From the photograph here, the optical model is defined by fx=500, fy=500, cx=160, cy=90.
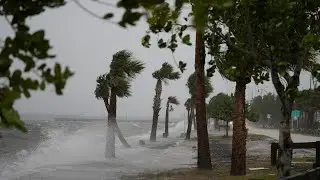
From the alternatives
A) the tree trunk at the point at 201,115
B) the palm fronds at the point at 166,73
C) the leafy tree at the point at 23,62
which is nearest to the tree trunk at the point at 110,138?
the tree trunk at the point at 201,115

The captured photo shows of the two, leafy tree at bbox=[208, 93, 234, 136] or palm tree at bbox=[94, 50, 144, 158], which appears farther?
leafy tree at bbox=[208, 93, 234, 136]

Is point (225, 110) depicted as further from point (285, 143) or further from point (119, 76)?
point (285, 143)

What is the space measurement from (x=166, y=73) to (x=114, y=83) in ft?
70.1

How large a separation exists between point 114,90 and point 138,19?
88.6 feet

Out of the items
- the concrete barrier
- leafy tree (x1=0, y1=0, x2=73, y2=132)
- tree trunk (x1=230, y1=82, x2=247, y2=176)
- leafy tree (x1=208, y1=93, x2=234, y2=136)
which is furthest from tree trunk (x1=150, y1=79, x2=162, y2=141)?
leafy tree (x1=0, y1=0, x2=73, y2=132)

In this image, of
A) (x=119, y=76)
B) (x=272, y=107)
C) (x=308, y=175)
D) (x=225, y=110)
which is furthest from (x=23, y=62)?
(x=272, y=107)

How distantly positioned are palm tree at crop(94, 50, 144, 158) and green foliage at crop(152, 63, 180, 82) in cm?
1898

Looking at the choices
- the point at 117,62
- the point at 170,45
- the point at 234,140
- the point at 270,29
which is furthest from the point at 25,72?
the point at 117,62

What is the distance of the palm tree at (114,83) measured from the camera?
2773cm

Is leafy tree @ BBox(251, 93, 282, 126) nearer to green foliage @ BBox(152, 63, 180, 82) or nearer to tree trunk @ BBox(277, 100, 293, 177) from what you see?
green foliage @ BBox(152, 63, 180, 82)

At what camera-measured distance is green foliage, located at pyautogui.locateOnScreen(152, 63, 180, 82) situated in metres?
49.3

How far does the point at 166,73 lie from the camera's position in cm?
4944

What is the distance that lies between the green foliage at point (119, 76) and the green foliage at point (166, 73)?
19.9 meters

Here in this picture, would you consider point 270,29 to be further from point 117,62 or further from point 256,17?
point 117,62
